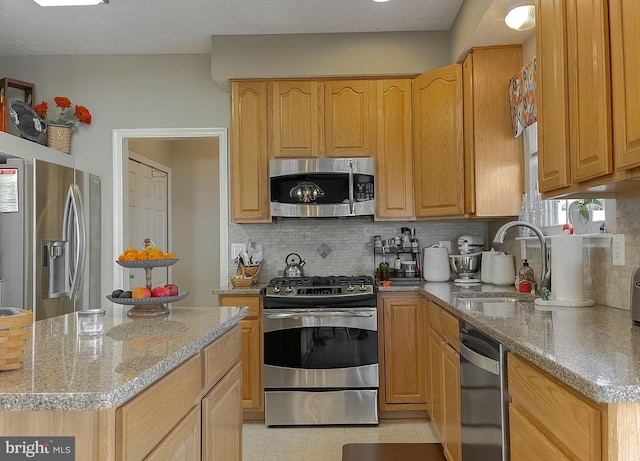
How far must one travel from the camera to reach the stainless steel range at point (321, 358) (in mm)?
3342

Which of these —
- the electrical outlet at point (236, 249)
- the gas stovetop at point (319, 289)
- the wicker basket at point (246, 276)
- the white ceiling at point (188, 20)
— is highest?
the white ceiling at point (188, 20)

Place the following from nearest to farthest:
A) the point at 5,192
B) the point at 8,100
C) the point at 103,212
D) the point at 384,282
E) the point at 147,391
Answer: the point at 147,391
the point at 5,192
the point at 384,282
the point at 8,100
the point at 103,212

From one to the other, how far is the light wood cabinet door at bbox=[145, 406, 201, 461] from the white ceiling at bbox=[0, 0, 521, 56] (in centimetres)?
260

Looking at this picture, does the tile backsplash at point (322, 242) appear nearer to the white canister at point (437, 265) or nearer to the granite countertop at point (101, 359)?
the white canister at point (437, 265)

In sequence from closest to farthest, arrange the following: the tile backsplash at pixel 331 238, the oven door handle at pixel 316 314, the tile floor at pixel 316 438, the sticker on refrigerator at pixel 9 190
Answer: the tile floor at pixel 316 438 → the sticker on refrigerator at pixel 9 190 → the oven door handle at pixel 316 314 → the tile backsplash at pixel 331 238

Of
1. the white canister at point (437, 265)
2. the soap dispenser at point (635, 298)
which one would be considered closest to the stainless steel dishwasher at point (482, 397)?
the soap dispenser at point (635, 298)

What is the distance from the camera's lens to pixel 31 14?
11.1ft

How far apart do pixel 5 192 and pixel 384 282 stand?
98.9 inches

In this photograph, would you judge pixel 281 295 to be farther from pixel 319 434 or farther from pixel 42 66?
pixel 42 66

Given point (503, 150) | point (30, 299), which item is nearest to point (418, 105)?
point (503, 150)

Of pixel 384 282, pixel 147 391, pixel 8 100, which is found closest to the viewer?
pixel 147 391

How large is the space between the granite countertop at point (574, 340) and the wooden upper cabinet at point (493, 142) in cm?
90

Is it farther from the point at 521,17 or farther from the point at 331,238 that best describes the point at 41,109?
the point at 521,17

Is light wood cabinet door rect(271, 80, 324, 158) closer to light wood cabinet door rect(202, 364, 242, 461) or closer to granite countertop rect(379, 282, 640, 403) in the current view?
granite countertop rect(379, 282, 640, 403)
